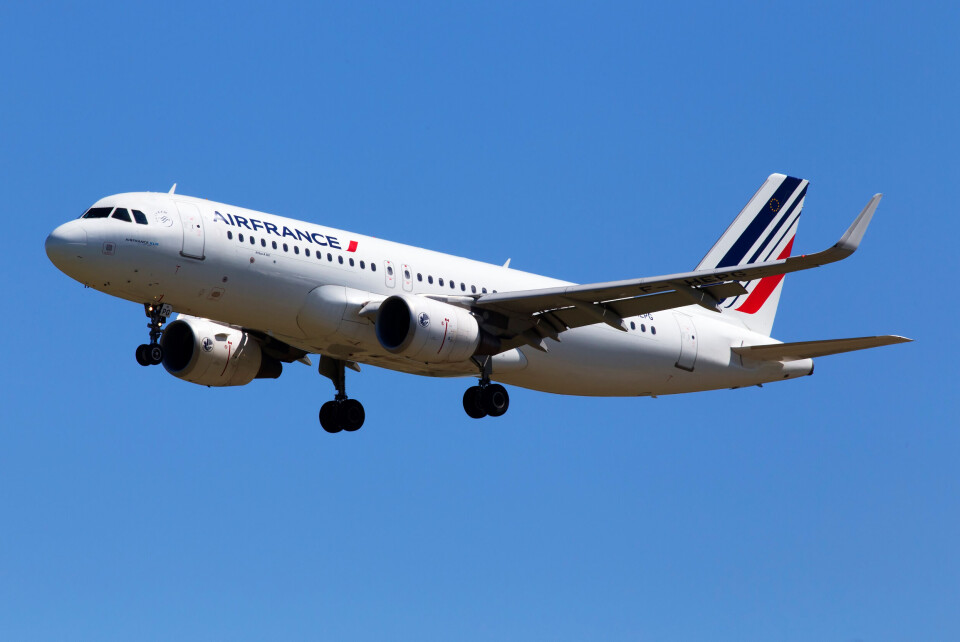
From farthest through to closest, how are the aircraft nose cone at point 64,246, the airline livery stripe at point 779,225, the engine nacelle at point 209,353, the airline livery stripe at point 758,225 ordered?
the airline livery stripe at point 779,225
the airline livery stripe at point 758,225
the engine nacelle at point 209,353
the aircraft nose cone at point 64,246

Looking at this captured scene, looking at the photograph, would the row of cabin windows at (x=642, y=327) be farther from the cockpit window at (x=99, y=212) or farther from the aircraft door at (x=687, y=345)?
the cockpit window at (x=99, y=212)

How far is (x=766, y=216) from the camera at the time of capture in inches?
1913

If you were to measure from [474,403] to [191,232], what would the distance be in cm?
888

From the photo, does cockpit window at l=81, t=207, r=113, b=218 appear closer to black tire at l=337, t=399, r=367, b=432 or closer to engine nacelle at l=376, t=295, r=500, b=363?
engine nacelle at l=376, t=295, r=500, b=363

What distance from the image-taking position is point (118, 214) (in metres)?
34.5

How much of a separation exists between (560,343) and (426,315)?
5.61m

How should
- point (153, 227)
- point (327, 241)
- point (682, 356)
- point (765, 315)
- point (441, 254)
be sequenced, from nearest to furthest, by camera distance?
1. point (153, 227)
2. point (327, 241)
3. point (441, 254)
4. point (682, 356)
5. point (765, 315)

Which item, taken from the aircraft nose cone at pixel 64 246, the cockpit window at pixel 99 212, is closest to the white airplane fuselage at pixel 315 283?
the aircraft nose cone at pixel 64 246

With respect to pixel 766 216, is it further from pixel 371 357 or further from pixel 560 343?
pixel 371 357

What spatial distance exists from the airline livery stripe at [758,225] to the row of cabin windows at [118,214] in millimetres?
20435

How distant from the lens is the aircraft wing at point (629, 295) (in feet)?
109

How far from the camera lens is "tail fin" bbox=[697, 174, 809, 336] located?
46.7 meters

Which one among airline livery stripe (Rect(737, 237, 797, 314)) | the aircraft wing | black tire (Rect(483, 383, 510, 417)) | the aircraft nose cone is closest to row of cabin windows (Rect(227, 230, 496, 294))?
the aircraft wing

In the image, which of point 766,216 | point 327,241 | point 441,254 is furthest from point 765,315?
point 327,241
